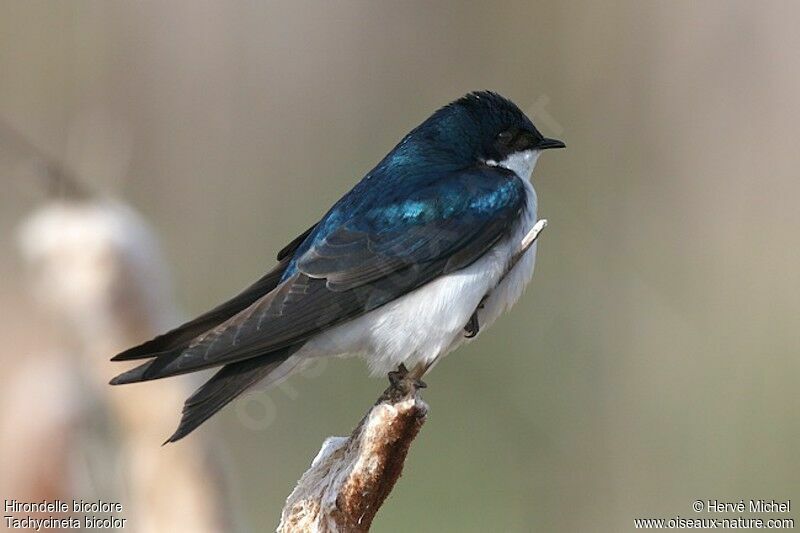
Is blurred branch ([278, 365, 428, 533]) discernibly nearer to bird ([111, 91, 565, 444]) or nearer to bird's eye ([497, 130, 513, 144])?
bird ([111, 91, 565, 444])

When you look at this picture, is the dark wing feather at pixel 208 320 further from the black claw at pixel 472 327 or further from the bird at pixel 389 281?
the black claw at pixel 472 327

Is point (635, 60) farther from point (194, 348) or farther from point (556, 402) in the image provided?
point (194, 348)

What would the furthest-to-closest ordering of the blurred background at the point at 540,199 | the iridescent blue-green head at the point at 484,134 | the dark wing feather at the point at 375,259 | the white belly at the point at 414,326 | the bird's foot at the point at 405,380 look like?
the blurred background at the point at 540,199 → the iridescent blue-green head at the point at 484,134 → the white belly at the point at 414,326 → the dark wing feather at the point at 375,259 → the bird's foot at the point at 405,380

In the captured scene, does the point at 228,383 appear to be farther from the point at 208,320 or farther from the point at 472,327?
the point at 472,327

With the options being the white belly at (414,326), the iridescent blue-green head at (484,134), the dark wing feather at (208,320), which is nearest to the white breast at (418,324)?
the white belly at (414,326)

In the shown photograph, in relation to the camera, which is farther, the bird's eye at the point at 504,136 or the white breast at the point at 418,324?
the bird's eye at the point at 504,136

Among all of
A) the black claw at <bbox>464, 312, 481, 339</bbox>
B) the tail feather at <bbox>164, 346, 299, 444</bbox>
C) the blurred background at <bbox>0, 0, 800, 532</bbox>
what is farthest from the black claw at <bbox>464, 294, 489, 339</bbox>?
the blurred background at <bbox>0, 0, 800, 532</bbox>
